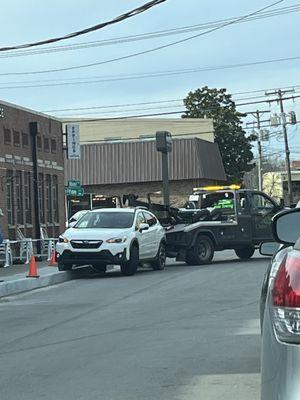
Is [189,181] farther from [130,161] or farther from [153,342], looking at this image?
[153,342]

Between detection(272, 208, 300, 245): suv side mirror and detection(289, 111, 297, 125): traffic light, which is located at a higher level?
detection(289, 111, 297, 125): traffic light

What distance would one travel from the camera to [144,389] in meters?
6.54

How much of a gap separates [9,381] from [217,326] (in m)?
3.63

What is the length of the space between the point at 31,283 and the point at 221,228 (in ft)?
22.8

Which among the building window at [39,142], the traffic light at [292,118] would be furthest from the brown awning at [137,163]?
the building window at [39,142]

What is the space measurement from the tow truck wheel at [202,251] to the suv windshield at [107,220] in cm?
281

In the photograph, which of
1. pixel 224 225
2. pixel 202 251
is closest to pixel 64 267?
pixel 202 251

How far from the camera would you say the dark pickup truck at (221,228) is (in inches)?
842

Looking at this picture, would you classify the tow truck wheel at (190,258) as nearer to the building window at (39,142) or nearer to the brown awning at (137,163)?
the building window at (39,142)

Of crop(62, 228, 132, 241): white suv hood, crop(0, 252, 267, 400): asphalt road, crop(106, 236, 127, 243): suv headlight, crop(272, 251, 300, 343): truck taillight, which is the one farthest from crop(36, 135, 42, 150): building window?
crop(272, 251, 300, 343): truck taillight

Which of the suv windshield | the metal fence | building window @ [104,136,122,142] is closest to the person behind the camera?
the suv windshield

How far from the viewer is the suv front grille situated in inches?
709

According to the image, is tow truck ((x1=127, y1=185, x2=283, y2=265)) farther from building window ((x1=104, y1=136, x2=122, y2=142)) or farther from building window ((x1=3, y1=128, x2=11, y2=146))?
building window ((x1=104, y1=136, x2=122, y2=142))

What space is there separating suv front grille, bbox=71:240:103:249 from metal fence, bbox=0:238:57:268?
2.23 m
